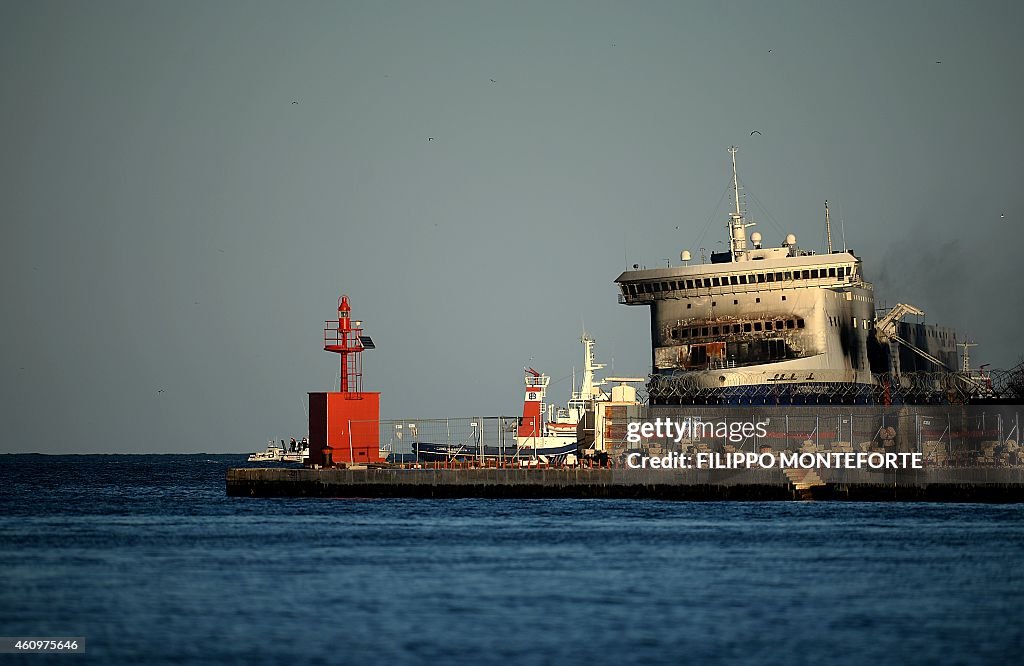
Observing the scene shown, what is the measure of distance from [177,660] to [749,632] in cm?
1354

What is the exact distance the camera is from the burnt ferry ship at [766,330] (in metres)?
83.9

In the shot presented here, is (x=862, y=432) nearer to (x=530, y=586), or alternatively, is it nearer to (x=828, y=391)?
(x=828, y=391)

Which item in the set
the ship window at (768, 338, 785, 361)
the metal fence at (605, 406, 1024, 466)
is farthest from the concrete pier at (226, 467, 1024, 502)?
the ship window at (768, 338, 785, 361)

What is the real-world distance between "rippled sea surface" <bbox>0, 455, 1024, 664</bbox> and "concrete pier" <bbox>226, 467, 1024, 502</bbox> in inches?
85.1

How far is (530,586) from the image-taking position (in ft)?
145

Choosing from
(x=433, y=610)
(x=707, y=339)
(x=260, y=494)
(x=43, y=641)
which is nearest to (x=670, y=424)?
(x=707, y=339)

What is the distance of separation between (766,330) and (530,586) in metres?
44.2

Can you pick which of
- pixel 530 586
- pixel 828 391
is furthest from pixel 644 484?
pixel 530 586

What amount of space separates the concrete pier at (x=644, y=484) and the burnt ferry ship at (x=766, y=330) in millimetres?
5924

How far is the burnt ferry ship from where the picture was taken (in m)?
83.9

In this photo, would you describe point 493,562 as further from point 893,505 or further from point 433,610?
point 893,505

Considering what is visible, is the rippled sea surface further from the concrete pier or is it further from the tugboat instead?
the tugboat

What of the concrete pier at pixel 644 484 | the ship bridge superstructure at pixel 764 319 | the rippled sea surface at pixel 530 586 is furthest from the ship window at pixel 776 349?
the rippled sea surface at pixel 530 586

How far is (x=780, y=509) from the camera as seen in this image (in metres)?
72.6
